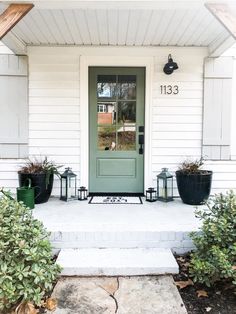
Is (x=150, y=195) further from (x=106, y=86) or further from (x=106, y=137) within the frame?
(x=106, y=86)

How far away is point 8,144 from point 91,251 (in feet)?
7.58

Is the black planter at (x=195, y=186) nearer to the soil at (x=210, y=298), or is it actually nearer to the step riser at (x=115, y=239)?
the step riser at (x=115, y=239)

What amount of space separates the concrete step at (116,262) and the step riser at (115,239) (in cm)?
6

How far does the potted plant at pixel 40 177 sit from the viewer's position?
→ 4.36 m

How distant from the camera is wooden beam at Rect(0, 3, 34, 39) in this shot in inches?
113

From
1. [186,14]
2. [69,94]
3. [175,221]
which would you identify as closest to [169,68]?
[186,14]

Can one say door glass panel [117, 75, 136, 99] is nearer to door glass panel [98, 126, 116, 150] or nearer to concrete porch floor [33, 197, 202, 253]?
door glass panel [98, 126, 116, 150]

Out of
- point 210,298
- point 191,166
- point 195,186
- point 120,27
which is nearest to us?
point 210,298

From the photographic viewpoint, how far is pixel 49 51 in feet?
15.6

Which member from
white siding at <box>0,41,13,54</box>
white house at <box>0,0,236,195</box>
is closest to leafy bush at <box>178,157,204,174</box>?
white house at <box>0,0,236,195</box>

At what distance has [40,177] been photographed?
4367mm

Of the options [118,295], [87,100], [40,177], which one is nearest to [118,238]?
[118,295]

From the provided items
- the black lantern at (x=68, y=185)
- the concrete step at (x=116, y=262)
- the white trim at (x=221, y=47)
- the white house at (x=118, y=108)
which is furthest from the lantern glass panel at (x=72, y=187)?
the white trim at (x=221, y=47)

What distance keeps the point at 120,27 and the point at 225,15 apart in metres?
1.52
